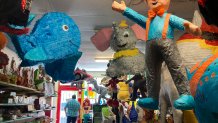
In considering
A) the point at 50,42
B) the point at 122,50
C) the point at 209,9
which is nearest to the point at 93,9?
the point at 122,50

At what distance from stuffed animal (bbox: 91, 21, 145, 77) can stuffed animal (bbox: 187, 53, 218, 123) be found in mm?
1253

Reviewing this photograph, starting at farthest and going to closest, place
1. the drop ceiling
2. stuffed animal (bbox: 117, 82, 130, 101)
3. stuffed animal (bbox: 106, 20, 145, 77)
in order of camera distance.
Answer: stuffed animal (bbox: 117, 82, 130, 101), the drop ceiling, stuffed animal (bbox: 106, 20, 145, 77)

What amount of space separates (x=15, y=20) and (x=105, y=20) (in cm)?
278

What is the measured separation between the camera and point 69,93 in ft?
37.8

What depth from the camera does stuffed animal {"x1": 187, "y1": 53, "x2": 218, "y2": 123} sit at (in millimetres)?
784

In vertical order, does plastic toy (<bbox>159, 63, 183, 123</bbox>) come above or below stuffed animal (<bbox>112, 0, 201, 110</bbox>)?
below

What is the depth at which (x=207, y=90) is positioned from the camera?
802mm

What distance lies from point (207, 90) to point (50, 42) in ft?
3.73

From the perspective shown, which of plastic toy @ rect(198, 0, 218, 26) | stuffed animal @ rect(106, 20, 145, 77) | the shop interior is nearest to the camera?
plastic toy @ rect(198, 0, 218, 26)

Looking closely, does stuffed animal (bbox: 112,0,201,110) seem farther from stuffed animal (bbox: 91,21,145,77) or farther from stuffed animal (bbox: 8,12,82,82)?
stuffed animal (bbox: 91,21,145,77)

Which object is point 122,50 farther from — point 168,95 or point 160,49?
point 160,49

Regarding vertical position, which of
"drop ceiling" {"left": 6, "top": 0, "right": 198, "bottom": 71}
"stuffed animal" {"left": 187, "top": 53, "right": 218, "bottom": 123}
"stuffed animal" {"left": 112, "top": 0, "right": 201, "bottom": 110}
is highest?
"drop ceiling" {"left": 6, "top": 0, "right": 198, "bottom": 71}

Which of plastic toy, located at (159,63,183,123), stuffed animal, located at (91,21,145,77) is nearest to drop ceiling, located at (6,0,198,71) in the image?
stuffed animal, located at (91,21,145,77)

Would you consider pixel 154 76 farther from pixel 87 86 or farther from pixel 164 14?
pixel 87 86
